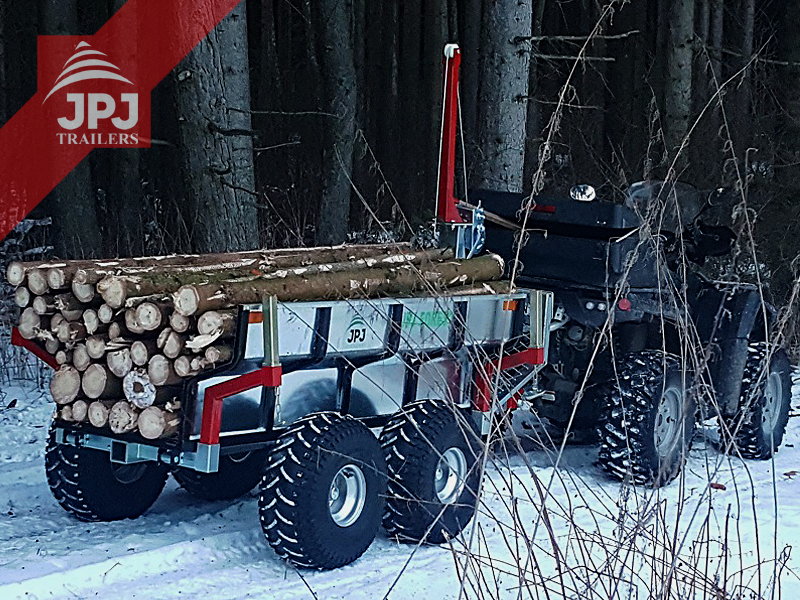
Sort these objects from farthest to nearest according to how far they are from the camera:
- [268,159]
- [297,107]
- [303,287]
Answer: [297,107] → [268,159] → [303,287]

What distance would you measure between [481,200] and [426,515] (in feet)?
8.36

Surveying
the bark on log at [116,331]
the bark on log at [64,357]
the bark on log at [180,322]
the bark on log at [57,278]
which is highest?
the bark on log at [57,278]

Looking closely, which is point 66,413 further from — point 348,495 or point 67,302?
point 348,495

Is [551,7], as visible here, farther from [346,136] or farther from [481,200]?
[481,200]

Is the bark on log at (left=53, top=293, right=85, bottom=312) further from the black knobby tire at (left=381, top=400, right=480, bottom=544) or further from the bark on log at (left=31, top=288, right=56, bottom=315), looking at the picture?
the black knobby tire at (left=381, top=400, right=480, bottom=544)

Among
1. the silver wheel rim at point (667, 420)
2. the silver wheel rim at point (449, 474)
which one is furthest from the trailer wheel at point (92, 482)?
the silver wheel rim at point (667, 420)

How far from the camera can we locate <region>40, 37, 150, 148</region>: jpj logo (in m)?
15.6

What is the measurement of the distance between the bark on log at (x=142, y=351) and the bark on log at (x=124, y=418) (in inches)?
7.8

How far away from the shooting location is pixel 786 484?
673 cm

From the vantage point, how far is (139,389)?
4.93 m

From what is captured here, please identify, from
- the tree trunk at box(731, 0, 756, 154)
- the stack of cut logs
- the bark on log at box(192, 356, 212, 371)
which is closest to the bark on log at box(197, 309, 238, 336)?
the stack of cut logs

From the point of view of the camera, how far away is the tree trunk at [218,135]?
883cm

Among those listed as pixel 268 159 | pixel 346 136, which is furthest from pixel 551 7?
pixel 346 136

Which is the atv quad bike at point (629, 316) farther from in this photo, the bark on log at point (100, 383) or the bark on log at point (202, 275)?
the bark on log at point (100, 383)
